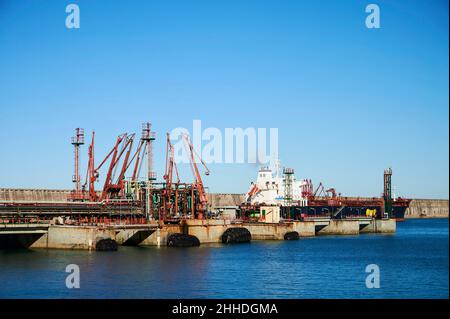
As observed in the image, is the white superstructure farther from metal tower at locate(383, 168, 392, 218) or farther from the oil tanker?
metal tower at locate(383, 168, 392, 218)

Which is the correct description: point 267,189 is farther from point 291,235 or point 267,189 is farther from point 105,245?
point 105,245

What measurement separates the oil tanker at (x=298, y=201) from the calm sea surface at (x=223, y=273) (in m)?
39.9

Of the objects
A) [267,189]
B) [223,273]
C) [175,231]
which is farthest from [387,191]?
[223,273]

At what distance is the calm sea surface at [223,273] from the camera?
51.3 meters

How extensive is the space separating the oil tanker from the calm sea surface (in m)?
39.9

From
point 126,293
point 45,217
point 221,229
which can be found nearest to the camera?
point 126,293

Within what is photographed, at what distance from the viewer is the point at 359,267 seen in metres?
69.0

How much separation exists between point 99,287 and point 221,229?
48.2 meters

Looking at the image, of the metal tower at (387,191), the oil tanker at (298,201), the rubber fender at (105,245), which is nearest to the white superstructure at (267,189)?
the oil tanker at (298,201)

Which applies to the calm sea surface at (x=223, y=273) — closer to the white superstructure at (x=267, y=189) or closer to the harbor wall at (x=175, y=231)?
the harbor wall at (x=175, y=231)

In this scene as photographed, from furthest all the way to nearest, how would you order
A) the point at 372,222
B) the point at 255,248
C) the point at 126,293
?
the point at 372,222 < the point at 255,248 < the point at 126,293

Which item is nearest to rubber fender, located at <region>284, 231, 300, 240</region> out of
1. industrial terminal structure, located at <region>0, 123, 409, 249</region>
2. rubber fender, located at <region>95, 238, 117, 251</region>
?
industrial terminal structure, located at <region>0, 123, 409, 249</region>
